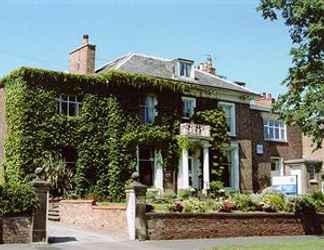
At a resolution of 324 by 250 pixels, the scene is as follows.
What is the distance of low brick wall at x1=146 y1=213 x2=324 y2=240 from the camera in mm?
20406

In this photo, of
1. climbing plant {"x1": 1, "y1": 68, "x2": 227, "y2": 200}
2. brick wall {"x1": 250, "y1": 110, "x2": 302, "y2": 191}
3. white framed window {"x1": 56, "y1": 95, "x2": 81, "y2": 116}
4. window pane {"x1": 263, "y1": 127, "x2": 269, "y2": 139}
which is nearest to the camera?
climbing plant {"x1": 1, "y1": 68, "x2": 227, "y2": 200}

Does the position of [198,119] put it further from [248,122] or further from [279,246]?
[279,246]

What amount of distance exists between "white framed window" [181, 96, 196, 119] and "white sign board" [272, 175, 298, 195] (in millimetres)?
11104

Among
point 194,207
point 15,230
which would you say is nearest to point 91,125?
point 194,207

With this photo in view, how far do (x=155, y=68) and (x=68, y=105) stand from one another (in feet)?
24.6

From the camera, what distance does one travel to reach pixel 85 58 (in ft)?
115

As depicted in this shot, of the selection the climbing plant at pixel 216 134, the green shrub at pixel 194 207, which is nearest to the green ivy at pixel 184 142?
the climbing plant at pixel 216 134

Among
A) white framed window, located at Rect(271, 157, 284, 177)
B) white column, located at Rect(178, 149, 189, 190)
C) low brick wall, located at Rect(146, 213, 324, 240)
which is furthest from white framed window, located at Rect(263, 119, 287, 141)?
low brick wall, located at Rect(146, 213, 324, 240)

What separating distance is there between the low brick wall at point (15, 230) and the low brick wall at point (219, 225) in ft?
14.4

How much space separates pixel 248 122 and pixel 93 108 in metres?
13.1

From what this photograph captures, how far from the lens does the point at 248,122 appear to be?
40719 millimetres

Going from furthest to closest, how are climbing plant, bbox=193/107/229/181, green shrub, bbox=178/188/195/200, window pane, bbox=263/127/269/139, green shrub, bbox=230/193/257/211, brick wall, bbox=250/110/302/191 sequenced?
window pane, bbox=263/127/269/139 → brick wall, bbox=250/110/302/191 → climbing plant, bbox=193/107/229/181 → green shrub, bbox=178/188/195/200 → green shrub, bbox=230/193/257/211

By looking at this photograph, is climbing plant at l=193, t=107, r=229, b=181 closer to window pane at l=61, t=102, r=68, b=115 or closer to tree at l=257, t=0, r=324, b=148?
window pane at l=61, t=102, r=68, b=115

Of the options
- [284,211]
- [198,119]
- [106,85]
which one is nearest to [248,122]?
[198,119]
